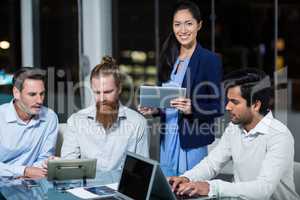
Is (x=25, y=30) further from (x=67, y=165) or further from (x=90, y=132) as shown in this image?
(x=67, y=165)

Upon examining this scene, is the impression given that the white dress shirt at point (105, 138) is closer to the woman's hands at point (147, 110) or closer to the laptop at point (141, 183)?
the woman's hands at point (147, 110)

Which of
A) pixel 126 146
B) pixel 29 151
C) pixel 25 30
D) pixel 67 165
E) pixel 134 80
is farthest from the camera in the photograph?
pixel 134 80

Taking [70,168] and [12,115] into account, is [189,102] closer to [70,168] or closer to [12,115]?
[70,168]

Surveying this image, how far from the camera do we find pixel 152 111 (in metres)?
3.19

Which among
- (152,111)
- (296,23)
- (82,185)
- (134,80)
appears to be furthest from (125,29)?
(82,185)

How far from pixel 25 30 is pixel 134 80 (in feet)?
13.4

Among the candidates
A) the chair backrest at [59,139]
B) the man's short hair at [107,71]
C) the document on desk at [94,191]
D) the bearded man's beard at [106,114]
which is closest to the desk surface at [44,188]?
the document on desk at [94,191]

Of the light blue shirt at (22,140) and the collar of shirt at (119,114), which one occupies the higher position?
the collar of shirt at (119,114)

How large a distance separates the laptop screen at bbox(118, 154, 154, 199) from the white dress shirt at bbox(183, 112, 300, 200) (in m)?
0.35

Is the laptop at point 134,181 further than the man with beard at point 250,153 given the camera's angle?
No

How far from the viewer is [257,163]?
95.2 inches

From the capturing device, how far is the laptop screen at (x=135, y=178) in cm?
197

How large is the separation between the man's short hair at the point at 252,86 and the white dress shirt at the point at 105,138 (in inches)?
Answer: 30.0

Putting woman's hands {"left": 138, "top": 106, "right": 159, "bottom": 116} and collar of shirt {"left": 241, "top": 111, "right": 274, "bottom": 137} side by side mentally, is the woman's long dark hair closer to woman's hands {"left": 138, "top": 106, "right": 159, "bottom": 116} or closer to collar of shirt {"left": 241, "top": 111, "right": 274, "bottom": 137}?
woman's hands {"left": 138, "top": 106, "right": 159, "bottom": 116}
